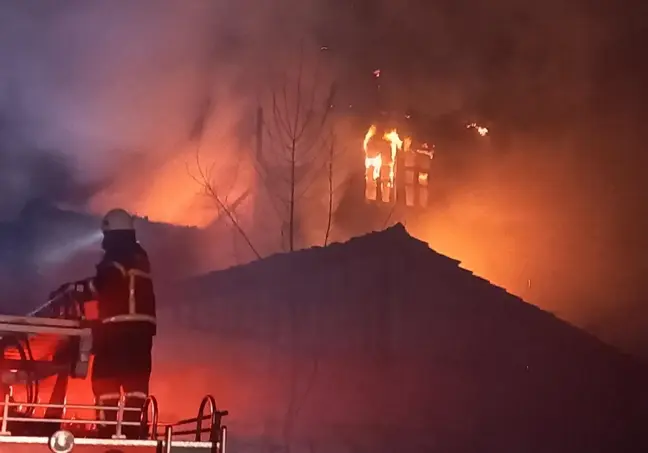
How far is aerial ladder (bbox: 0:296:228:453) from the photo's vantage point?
3.11m

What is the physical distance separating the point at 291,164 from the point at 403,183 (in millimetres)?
1577

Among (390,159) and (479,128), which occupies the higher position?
(479,128)

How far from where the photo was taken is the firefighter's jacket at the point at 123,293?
177 inches

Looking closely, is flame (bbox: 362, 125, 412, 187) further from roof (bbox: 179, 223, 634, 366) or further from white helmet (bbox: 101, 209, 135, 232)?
white helmet (bbox: 101, 209, 135, 232)

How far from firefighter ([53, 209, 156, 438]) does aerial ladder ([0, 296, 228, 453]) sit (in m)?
0.13

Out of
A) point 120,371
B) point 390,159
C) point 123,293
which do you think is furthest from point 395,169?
point 120,371

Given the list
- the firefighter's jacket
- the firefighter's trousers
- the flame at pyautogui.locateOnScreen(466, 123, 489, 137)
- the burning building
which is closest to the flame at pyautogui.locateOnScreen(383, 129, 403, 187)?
the burning building

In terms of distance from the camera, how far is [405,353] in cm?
803

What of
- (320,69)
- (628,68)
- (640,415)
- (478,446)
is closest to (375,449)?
(478,446)

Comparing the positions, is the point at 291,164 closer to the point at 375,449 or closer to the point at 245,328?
the point at 245,328

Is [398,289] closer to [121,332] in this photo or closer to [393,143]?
[393,143]

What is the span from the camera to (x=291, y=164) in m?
8.69

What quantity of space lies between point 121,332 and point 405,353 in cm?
415

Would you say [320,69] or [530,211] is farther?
[530,211]
